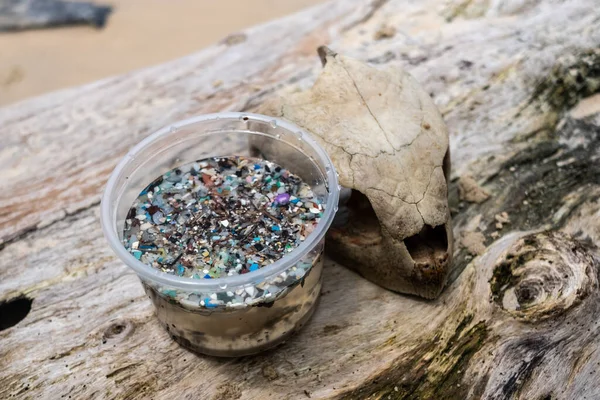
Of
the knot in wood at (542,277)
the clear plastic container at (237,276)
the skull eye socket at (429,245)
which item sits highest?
the clear plastic container at (237,276)

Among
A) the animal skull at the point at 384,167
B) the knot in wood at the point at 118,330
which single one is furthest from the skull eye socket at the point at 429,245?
the knot in wood at the point at 118,330

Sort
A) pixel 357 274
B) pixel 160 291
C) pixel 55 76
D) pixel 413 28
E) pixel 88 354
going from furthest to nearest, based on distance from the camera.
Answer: pixel 55 76
pixel 413 28
pixel 357 274
pixel 88 354
pixel 160 291

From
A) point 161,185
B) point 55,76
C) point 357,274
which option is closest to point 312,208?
point 357,274

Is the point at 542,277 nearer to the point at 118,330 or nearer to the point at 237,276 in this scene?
the point at 237,276

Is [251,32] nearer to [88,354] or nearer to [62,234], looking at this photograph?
[62,234]

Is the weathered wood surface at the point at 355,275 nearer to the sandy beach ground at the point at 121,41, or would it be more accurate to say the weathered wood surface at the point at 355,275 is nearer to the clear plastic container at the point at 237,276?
the clear plastic container at the point at 237,276

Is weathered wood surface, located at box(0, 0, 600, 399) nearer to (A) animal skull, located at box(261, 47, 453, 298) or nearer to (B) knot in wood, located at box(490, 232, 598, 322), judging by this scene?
(B) knot in wood, located at box(490, 232, 598, 322)

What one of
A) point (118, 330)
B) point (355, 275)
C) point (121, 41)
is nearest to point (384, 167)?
point (355, 275)
